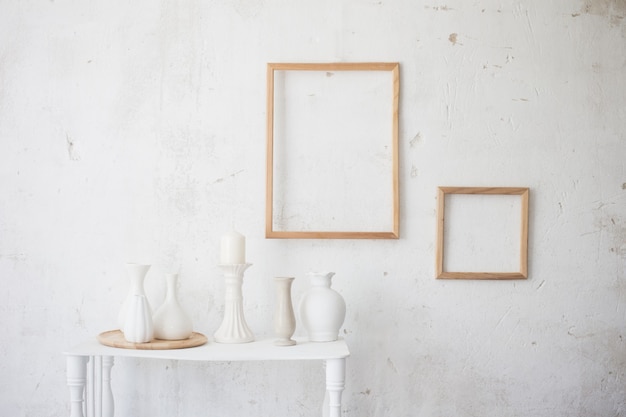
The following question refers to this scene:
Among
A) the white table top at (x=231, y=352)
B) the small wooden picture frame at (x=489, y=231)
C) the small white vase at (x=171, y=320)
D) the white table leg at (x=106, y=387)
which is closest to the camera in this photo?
the white table top at (x=231, y=352)

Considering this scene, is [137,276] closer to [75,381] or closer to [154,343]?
[154,343]

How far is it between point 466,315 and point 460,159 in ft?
2.03

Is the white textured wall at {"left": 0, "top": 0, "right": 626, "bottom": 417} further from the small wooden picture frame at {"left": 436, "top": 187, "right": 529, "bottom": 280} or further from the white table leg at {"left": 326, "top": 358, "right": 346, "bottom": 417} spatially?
the white table leg at {"left": 326, "top": 358, "right": 346, "bottom": 417}

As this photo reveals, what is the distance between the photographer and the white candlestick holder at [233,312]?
8.49 feet

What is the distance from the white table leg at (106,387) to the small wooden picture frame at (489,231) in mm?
1304

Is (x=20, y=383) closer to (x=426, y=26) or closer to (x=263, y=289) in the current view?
(x=263, y=289)

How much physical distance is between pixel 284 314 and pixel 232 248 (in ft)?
1.01

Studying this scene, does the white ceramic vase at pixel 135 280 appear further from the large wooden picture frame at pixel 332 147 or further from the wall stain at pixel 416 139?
the wall stain at pixel 416 139

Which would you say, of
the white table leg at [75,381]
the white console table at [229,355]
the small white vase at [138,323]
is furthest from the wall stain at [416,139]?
the white table leg at [75,381]

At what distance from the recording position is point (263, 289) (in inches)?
112

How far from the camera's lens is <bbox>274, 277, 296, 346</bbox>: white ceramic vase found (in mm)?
2570

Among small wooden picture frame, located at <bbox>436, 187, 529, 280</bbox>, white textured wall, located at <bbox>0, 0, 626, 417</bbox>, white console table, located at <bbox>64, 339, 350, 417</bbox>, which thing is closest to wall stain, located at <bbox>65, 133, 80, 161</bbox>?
white textured wall, located at <bbox>0, 0, 626, 417</bbox>

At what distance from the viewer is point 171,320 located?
2.55 metres

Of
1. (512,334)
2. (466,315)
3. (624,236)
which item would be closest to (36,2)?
(466,315)
